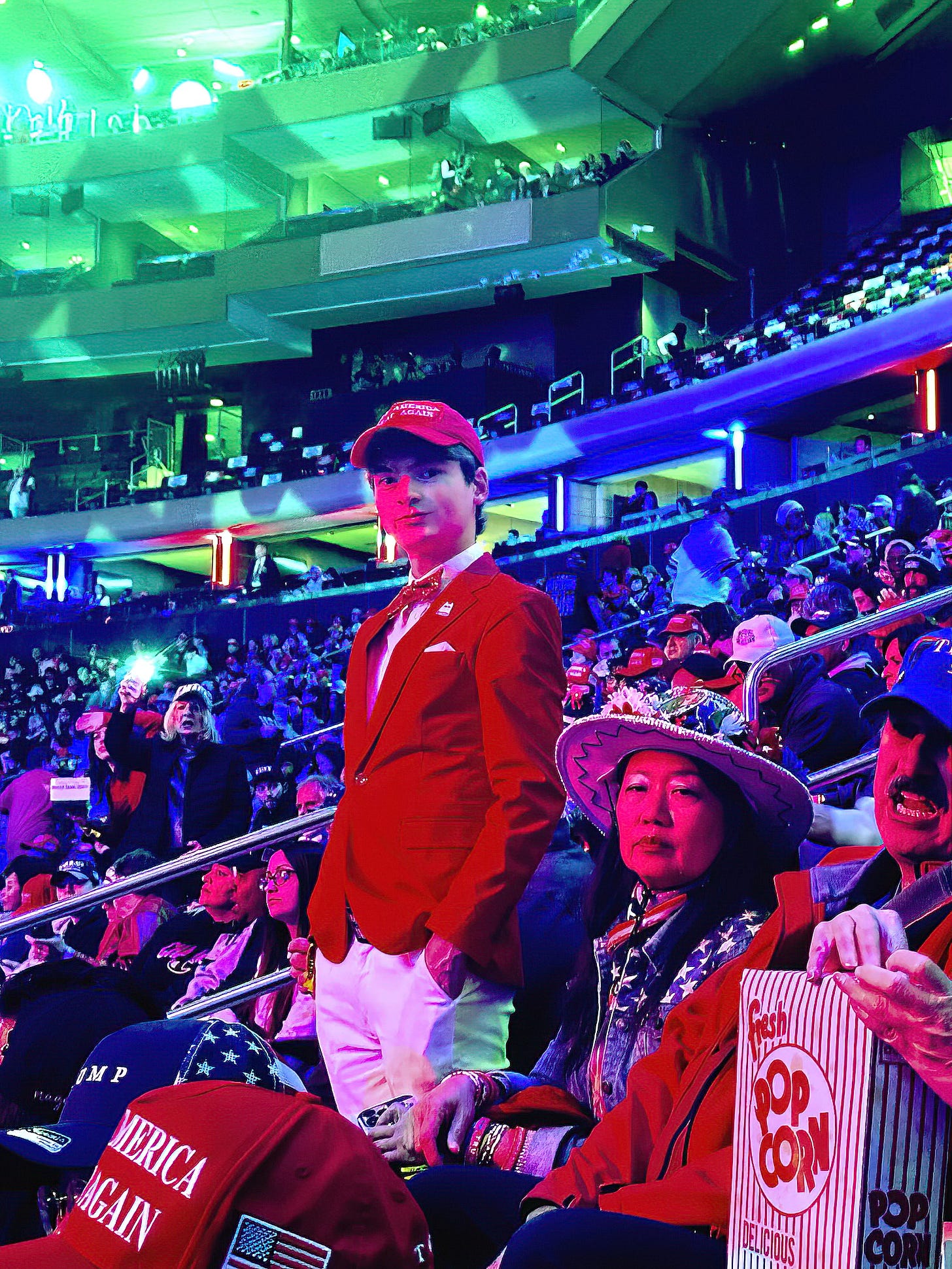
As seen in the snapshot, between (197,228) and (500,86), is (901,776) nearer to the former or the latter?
(500,86)

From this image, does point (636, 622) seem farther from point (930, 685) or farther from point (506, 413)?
point (506, 413)

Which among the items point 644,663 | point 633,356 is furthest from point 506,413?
point 644,663

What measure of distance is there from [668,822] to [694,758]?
10 cm

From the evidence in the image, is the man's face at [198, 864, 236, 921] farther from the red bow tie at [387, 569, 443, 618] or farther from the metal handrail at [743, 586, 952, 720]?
the red bow tie at [387, 569, 443, 618]

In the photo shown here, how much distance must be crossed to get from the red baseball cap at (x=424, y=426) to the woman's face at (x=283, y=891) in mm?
1659

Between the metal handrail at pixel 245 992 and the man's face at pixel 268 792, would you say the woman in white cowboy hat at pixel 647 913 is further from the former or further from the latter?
the man's face at pixel 268 792

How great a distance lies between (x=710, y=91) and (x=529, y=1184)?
19.4 metres

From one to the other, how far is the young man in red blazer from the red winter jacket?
0.44m

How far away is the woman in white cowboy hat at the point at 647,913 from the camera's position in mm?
1952

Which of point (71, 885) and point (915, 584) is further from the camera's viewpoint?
point (71, 885)

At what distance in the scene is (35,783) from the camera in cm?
759

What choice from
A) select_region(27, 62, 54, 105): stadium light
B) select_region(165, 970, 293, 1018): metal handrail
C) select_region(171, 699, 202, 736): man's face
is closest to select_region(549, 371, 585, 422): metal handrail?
select_region(27, 62, 54, 105): stadium light

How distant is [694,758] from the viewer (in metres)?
2.08

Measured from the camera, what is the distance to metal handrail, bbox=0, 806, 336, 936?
3287mm
